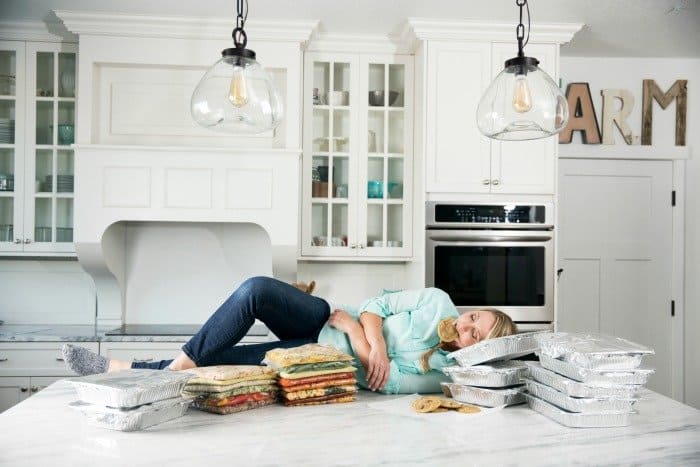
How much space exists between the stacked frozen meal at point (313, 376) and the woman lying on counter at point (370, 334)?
18 cm

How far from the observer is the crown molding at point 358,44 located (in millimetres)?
4164

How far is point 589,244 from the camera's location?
4.59 m

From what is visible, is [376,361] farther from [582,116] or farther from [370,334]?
[582,116]

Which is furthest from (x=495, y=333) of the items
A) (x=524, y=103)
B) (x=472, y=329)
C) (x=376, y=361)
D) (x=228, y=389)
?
(x=228, y=389)

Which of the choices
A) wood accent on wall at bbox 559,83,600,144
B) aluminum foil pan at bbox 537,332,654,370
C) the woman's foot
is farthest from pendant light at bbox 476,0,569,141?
wood accent on wall at bbox 559,83,600,144

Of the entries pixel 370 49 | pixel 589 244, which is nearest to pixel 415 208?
pixel 370 49

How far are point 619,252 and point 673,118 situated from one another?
3.14 ft

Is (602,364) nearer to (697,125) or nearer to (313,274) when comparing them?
(313,274)

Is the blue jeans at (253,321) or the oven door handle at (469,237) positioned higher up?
the oven door handle at (469,237)

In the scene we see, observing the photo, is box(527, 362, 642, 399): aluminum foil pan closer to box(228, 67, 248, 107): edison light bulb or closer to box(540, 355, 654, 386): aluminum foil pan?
box(540, 355, 654, 386): aluminum foil pan

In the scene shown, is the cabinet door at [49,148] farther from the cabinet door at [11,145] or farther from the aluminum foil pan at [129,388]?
the aluminum foil pan at [129,388]

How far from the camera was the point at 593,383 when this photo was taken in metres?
1.99

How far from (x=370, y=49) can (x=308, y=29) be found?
0.46 meters

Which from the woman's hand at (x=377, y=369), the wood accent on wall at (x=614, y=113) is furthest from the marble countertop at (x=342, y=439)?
the wood accent on wall at (x=614, y=113)
